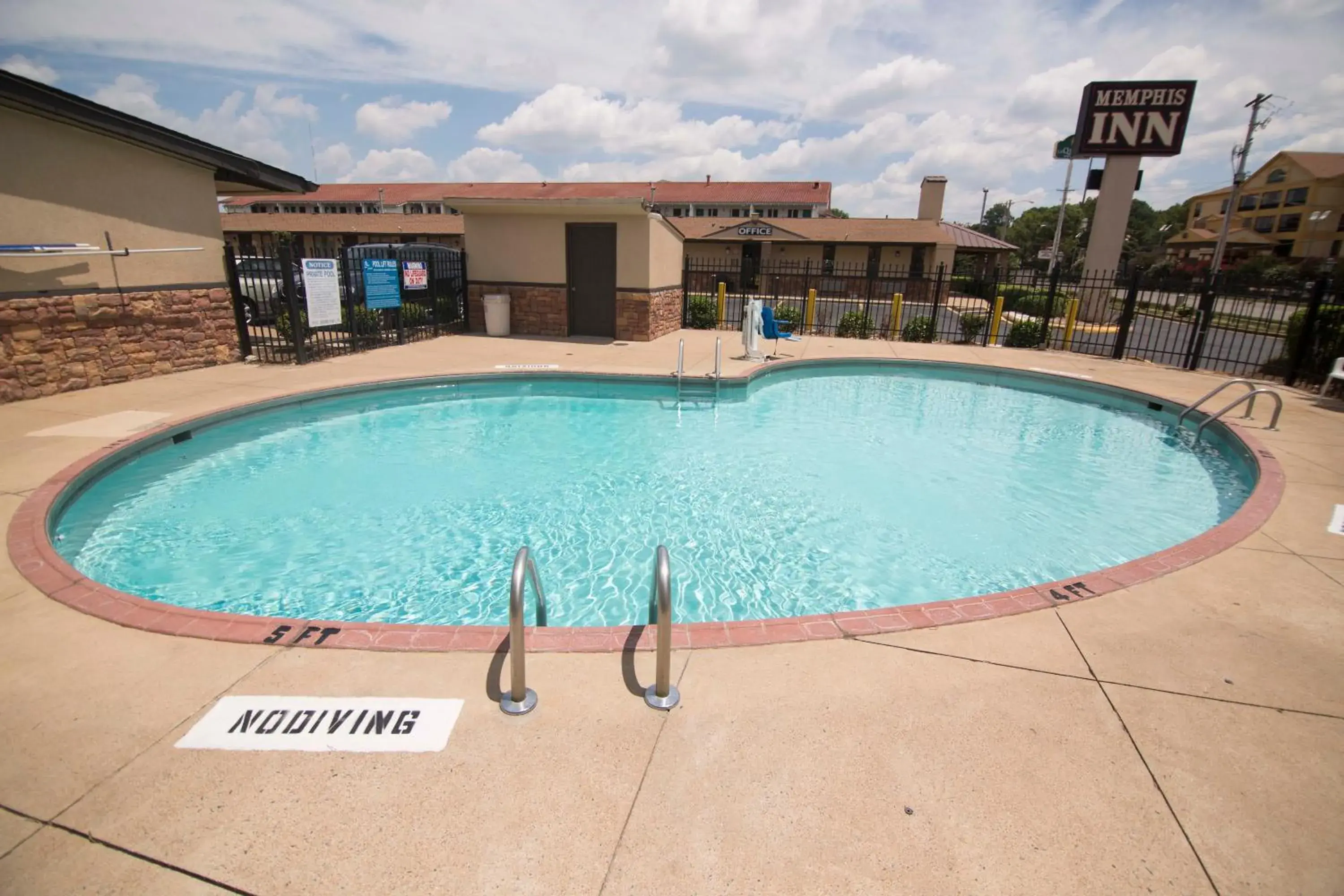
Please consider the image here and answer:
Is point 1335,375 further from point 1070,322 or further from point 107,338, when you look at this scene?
point 107,338

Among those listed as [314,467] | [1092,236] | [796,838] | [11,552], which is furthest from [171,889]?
[1092,236]

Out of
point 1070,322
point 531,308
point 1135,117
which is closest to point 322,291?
point 531,308

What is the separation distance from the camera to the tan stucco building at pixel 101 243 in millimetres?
8102

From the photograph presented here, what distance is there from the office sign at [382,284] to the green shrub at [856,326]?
11.5 m

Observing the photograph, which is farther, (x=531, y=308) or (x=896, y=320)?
(x=896, y=320)

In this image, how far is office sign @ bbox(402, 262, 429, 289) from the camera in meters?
14.0

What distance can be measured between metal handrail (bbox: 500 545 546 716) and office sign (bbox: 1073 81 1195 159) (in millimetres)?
28684

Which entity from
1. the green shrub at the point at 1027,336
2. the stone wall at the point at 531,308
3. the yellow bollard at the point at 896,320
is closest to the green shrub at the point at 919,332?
the yellow bollard at the point at 896,320

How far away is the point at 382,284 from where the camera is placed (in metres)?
13.3

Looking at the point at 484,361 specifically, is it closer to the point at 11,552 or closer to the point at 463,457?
the point at 463,457

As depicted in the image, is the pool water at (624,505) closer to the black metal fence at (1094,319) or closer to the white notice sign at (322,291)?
the white notice sign at (322,291)

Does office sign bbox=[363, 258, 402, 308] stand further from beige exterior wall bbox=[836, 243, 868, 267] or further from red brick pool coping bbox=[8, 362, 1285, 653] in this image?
beige exterior wall bbox=[836, 243, 868, 267]

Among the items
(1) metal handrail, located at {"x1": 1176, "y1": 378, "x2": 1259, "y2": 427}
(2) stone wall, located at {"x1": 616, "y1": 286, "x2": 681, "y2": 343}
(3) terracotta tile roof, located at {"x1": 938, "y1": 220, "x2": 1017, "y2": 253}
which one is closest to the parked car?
(2) stone wall, located at {"x1": 616, "y1": 286, "x2": 681, "y2": 343}

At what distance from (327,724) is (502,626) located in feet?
3.69
